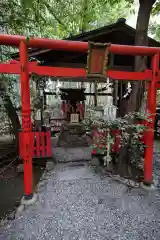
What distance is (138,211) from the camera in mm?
2725

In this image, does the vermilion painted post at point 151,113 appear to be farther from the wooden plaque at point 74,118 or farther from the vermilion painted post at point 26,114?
the wooden plaque at point 74,118

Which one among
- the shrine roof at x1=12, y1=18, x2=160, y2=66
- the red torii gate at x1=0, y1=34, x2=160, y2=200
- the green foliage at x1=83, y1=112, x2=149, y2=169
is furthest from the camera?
the shrine roof at x1=12, y1=18, x2=160, y2=66

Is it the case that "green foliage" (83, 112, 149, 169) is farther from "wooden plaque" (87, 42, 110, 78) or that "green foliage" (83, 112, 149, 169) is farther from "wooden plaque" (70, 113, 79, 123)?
"wooden plaque" (70, 113, 79, 123)

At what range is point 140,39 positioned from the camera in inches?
139

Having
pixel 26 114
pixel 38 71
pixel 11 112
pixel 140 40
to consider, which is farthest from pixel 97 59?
pixel 11 112

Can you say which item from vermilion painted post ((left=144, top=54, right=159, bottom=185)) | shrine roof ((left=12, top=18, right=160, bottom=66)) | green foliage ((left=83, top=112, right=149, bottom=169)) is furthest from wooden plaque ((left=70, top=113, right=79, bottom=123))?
vermilion painted post ((left=144, top=54, right=159, bottom=185))

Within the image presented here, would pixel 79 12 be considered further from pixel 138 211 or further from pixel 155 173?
pixel 138 211

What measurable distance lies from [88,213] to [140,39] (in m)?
3.74

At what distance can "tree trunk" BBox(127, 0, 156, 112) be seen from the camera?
135 inches

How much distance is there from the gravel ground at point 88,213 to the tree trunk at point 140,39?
1912 mm

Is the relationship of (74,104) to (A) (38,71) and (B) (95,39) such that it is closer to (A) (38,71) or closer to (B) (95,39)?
Result: (B) (95,39)

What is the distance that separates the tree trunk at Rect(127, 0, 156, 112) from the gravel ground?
1912 millimetres

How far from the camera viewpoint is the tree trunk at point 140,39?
343cm

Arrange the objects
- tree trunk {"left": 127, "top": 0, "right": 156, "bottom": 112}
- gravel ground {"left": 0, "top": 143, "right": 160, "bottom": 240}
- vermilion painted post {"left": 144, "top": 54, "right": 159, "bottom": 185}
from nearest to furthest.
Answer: gravel ground {"left": 0, "top": 143, "right": 160, "bottom": 240}, vermilion painted post {"left": 144, "top": 54, "right": 159, "bottom": 185}, tree trunk {"left": 127, "top": 0, "right": 156, "bottom": 112}
